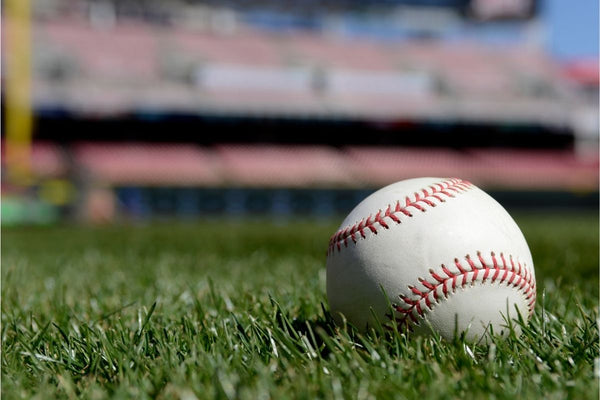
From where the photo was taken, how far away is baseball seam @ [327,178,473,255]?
1.71 metres

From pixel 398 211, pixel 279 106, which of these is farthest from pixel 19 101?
pixel 398 211

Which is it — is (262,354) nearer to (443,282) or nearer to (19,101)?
(443,282)

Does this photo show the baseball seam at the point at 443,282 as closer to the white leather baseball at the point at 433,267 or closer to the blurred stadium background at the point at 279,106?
the white leather baseball at the point at 433,267

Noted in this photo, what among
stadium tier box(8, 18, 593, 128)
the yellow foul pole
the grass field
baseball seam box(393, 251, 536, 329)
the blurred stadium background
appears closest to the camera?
the grass field

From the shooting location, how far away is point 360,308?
167cm

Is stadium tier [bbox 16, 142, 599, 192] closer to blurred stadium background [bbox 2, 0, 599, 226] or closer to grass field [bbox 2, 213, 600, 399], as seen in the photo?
blurred stadium background [bbox 2, 0, 599, 226]

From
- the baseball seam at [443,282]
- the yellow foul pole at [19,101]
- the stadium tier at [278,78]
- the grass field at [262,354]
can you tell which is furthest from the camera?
the stadium tier at [278,78]

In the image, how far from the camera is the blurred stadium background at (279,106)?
51.6 feet

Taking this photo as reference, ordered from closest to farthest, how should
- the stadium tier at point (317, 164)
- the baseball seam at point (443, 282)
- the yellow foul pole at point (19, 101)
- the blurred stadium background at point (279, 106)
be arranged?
the baseball seam at point (443, 282), the yellow foul pole at point (19, 101), the blurred stadium background at point (279, 106), the stadium tier at point (317, 164)

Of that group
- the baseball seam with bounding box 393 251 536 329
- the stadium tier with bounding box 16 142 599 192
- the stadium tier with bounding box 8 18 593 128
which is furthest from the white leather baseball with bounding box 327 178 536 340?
Answer: the stadium tier with bounding box 8 18 593 128

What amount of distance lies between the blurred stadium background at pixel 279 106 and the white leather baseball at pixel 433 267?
37.8 feet

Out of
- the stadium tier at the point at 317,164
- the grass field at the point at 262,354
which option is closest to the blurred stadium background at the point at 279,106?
the stadium tier at the point at 317,164

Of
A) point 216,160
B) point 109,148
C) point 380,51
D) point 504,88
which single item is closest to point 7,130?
point 109,148

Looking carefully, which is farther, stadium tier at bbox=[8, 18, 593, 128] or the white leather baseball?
stadium tier at bbox=[8, 18, 593, 128]
